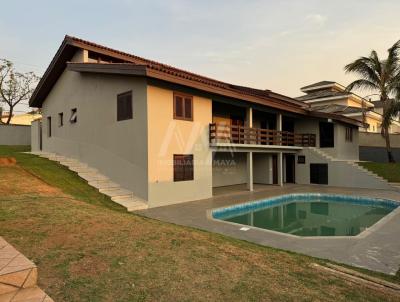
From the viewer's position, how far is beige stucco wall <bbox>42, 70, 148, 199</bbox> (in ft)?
41.9

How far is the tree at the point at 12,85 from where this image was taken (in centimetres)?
3134

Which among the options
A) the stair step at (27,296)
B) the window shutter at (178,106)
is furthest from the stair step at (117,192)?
the stair step at (27,296)

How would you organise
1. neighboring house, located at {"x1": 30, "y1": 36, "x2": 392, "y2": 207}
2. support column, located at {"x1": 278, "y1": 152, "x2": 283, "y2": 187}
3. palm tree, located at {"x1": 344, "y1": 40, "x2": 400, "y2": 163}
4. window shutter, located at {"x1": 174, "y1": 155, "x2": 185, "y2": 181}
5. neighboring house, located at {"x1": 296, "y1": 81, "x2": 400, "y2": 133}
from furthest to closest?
1. neighboring house, located at {"x1": 296, "y1": 81, "x2": 400, "y2": 133}
2. palm tree, located at {"x1": 344, "y1": 40, "x2": 400, "y2": 163}
3. support column, located at {"x1": 278, "y1": 152, "x2": 283, "y2": 187}
4. window shutter, located at {"x1": 174, "y1": 155, "x2": 185, "y2": 181}
5. neighboring house, located at {"x1": 30, "y1": 36, "x2": 392, "y2": 207}

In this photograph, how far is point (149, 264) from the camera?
496cm

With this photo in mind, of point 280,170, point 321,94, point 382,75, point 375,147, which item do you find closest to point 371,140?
point 375,147

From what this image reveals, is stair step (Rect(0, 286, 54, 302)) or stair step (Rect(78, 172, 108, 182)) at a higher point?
stair step (Rect(78, 172, 108, 182))

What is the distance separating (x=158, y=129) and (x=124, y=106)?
2.14 meters

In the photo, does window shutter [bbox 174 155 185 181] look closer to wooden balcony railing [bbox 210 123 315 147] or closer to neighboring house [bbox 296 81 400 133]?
wooden balcony railing [bbox 210 123 315 147]

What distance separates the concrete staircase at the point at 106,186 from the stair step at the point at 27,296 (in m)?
7.77

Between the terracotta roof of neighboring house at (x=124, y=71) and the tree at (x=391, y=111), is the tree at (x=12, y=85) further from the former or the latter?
the tree at (x=391, y=111)

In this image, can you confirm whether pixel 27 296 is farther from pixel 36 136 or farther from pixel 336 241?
pixel 36 136

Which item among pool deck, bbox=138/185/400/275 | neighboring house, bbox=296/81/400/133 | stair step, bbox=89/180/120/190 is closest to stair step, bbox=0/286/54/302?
pool deck, bbox=138/185/400/275

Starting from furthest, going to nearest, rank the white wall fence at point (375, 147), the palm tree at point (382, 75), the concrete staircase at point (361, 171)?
1. the white wall fence at point (375, 147)
2. the palm tree at point (382, 75)
3. the concrete staircase at point (361, 171)

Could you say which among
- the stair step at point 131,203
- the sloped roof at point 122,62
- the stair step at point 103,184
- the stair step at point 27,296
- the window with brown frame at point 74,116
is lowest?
the stair step at point 131,203
